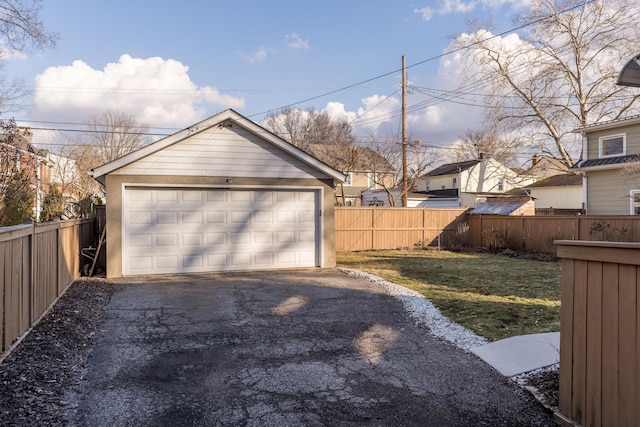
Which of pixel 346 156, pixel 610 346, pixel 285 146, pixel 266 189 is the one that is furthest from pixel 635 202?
pixel 346 156

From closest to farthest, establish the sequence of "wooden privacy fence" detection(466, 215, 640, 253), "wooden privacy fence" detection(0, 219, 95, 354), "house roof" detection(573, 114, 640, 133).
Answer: "wooden privacy fence" detection(0, 219, 95, 354) < "wooden privacy fence" detection(466, 215, 640, 253) < "house roof" detection(573, 114, 640, 133)

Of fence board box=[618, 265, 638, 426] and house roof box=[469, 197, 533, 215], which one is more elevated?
house roof box=[469, 197, 533, 215]

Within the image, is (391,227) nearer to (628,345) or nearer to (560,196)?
(628,345)

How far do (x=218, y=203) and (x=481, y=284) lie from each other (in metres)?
6.74

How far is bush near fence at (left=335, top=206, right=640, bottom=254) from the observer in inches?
622

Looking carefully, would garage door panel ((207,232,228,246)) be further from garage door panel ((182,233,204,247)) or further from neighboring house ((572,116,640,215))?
neighboring house ((572,116,640,215))

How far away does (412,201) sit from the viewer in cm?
3369

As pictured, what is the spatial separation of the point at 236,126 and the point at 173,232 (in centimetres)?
317

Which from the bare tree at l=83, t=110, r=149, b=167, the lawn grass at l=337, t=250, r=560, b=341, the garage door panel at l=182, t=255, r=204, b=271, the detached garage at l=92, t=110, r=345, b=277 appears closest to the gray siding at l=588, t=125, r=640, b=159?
the lawn grass at l=337, t=250, r=560, b=341

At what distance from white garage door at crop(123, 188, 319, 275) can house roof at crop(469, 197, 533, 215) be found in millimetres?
10843

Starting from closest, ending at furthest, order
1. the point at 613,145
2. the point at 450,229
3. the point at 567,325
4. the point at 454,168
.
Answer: the point at 567,325 < the point at 613,145 < the point at 450,229 < the point at 454,168

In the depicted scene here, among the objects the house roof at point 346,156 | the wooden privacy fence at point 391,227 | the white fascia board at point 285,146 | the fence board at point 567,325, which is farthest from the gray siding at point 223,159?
the house roof at point 346,156

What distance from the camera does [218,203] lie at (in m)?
11.2

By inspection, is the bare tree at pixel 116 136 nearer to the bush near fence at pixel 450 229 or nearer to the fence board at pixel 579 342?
the bush near fence at pixel 450 229
